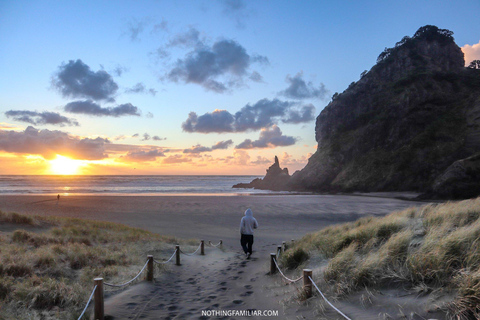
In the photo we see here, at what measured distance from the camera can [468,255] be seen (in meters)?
4.05

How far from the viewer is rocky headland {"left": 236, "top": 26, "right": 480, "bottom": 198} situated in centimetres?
4444

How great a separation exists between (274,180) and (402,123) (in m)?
30.8

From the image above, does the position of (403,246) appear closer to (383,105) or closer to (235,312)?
(235,312)

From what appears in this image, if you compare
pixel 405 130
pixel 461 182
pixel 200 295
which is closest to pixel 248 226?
pixel 200 295

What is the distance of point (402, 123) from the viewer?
5519 cm

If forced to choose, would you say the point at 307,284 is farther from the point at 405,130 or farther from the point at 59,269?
the point at 405,130

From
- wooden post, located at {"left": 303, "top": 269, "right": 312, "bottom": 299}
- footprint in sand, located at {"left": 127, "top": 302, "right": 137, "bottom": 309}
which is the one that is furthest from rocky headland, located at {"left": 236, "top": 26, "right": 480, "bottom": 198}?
footprint in sand, located at {"left": 127, "top": 302, "right": 137, "bottom": 309}

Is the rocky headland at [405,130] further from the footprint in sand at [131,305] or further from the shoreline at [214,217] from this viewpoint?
the footprint in sand at [131,305]

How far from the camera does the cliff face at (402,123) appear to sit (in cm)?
4706

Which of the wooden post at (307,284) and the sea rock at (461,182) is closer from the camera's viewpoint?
the wooden post at (307,284)

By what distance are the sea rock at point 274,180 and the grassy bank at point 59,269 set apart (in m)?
54.2

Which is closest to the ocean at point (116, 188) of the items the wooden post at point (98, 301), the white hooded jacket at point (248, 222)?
the white hooded jacket at point (248, 222)

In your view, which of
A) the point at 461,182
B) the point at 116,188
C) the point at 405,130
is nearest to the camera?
the point at 461,182

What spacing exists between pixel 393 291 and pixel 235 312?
2.71 metres
